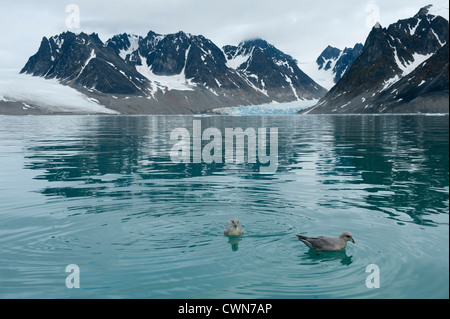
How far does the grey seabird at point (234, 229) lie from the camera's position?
1576cm

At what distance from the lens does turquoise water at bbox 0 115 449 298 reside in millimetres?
12125

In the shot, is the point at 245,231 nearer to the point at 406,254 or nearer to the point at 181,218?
the point at 181,218

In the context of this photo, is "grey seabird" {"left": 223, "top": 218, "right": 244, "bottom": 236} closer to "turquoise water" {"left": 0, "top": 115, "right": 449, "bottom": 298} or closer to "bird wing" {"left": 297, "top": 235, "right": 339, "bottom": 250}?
"turquoise water" {"left": 0, "top": 115, "right": 449, "bottom": 298}

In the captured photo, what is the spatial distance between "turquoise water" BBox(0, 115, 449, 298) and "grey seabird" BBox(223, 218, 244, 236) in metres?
0.27

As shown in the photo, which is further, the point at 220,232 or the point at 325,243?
the point at 220,232

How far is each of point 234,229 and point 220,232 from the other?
1086 millimetres

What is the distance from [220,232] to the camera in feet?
55.0

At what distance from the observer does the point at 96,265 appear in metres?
13.6
